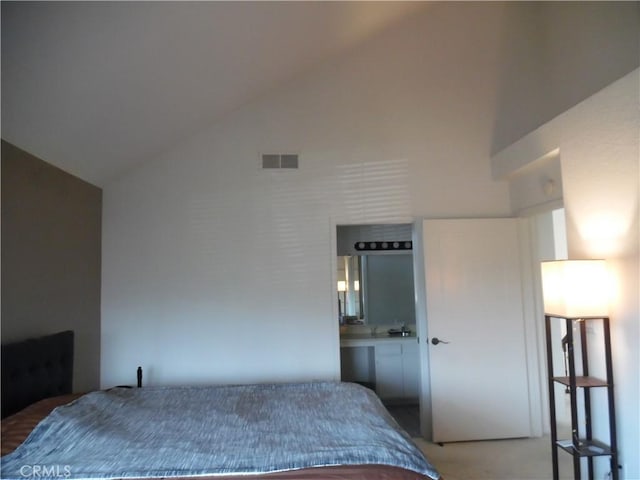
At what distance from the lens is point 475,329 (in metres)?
3.66

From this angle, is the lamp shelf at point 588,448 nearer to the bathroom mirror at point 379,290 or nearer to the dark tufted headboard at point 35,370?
the bathroom mirror at point 379,290

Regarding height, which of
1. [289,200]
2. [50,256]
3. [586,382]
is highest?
[289,200]

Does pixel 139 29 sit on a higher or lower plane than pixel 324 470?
higher

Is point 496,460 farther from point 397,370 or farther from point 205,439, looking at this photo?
point 205,439

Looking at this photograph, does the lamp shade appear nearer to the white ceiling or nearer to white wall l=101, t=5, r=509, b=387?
white wall l=101, t=5, r=509, b=387

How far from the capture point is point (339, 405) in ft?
8.39

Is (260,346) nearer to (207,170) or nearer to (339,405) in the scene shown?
(339,405)

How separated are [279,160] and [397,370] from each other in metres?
2.60

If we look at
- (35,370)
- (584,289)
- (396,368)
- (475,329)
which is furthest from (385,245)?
(35,370)

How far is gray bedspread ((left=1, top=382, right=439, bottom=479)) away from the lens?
1758 millimetres

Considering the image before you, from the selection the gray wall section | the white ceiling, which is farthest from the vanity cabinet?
the white ceiling

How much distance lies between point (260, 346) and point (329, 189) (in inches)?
58.4

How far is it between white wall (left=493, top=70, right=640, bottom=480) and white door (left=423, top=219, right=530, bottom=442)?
1.00 m

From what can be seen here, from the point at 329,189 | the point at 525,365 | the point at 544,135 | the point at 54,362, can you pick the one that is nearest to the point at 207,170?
the point at 329,189
